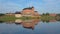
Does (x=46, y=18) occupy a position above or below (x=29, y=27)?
above

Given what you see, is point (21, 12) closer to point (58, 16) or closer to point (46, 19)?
point (46, 19)

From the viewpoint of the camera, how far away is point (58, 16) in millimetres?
2096

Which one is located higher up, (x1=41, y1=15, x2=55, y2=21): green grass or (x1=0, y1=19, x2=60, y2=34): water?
(x1=41, y1=15, x2=55, y2=21): green grass

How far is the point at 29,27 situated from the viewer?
1990 mm

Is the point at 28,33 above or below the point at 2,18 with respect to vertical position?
below

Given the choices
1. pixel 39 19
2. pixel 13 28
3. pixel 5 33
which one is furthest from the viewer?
pixel 39 19

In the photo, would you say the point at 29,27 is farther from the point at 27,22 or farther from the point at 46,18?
the point at 46,18

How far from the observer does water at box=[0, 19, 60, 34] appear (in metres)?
1.89

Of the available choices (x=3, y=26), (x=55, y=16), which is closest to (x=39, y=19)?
(x=55, y=16)

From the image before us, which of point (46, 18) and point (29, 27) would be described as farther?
point (46, 18)

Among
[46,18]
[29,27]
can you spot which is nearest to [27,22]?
[29,27]

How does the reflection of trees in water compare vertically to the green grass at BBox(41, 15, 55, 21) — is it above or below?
below

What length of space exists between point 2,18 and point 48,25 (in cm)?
74

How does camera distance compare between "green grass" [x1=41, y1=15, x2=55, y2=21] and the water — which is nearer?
the water
